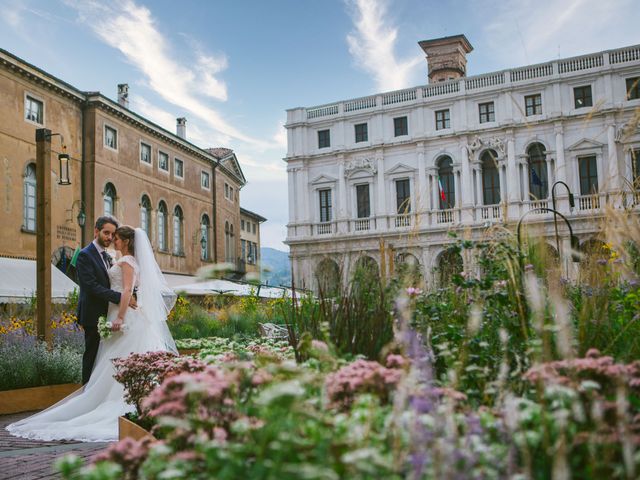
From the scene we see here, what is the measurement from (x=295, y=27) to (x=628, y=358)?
10.1 m

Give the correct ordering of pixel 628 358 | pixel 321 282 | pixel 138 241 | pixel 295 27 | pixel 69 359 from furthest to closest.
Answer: pixel 295 27 → pixel 69 359 → pixel 138 241 → pixel 321 282 → pixel 628 358

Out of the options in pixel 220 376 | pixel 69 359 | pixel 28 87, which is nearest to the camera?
pixel 220 376

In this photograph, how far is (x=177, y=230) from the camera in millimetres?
29688

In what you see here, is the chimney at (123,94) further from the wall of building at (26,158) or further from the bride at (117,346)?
the bride at (117,346)

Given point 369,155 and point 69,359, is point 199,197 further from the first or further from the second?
point 69,359

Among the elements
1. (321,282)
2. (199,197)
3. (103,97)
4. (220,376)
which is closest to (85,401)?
(321,282)

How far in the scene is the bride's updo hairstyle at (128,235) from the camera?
6.42m

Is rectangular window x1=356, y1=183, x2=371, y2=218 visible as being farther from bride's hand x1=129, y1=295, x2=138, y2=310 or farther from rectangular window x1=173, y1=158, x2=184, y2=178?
bride's hand x1=129, y1=295, x2=138, y2=310

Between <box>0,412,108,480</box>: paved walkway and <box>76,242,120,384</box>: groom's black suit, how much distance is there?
106 centimetres

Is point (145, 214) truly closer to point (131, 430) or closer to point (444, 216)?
point (444, 216)

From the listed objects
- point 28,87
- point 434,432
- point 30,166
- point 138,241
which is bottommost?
point 434,432

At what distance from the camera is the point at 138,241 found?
6.55 meters

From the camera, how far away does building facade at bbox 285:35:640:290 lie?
94.7 feet

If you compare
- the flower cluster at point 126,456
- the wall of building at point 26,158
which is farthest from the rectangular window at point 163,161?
the flower cluster at point 126,456
